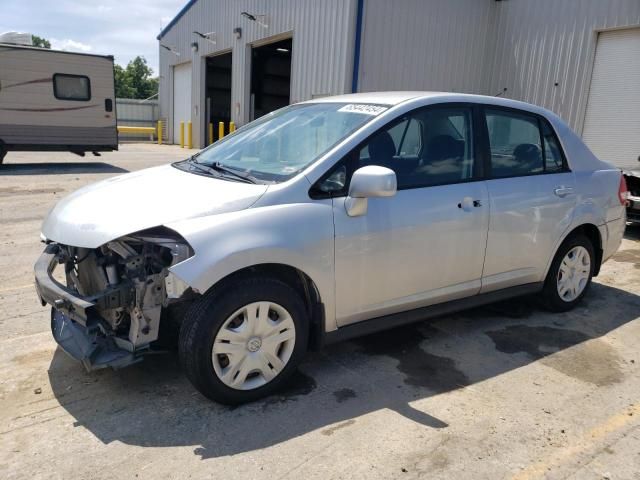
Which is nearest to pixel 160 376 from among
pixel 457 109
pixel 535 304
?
pixel 457 109

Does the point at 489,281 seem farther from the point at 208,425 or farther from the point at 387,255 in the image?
the point at 208,425

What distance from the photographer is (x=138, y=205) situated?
3.02 m

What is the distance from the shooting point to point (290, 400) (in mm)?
3160

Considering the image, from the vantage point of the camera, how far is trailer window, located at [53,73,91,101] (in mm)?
14438

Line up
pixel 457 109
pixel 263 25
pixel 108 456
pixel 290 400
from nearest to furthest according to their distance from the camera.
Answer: pixel 108 456
pixel 290 400
pixel 457 109
pixel 263 25

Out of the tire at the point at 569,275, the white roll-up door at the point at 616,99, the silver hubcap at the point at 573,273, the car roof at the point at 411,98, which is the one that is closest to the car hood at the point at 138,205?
the car roof at the point at 411,98

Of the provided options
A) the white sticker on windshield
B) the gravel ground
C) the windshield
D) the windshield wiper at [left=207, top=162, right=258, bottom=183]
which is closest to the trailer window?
the gravel ground

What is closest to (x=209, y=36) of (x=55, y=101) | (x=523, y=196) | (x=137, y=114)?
(x=55, y=101)

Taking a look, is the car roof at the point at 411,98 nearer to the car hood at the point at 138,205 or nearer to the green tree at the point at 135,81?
the car hood at the point at 138,205

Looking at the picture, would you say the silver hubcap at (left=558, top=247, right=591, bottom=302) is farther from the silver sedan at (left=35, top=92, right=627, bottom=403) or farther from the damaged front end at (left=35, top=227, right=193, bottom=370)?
the damaged front end at (left=35, top=227, right=193, bottom=370)

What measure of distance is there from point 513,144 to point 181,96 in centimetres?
2514

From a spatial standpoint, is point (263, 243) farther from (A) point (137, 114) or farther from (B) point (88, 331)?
(A) point (137, 114)

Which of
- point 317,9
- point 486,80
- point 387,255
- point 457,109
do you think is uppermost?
point 317,9

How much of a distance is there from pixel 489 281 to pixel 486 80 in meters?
12.6
